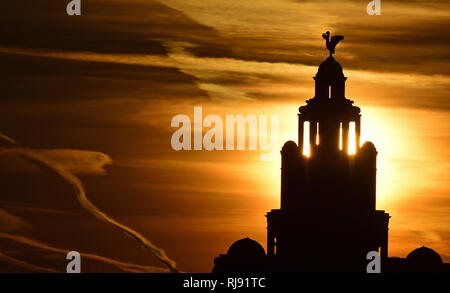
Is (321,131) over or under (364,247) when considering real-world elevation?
over

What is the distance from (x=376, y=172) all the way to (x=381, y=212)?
2.65 meters

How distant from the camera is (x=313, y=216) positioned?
359ft

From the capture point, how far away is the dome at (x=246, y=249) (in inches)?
4254

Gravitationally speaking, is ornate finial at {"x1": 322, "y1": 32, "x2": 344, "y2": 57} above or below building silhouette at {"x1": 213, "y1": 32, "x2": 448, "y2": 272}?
above

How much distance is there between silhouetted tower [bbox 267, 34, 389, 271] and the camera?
107438 mm

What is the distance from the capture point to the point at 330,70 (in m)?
107

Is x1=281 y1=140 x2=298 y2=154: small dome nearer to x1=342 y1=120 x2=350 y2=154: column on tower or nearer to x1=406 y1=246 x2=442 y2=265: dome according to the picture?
x1=342 y1=120 x2=350 y2=154: column on tower

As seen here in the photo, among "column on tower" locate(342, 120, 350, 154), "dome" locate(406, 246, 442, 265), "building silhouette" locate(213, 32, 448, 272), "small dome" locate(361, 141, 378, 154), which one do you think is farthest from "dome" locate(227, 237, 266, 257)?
"dome" locate(406, 246, 442, 265)

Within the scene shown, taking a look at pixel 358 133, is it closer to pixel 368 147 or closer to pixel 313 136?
pixel 368 147
